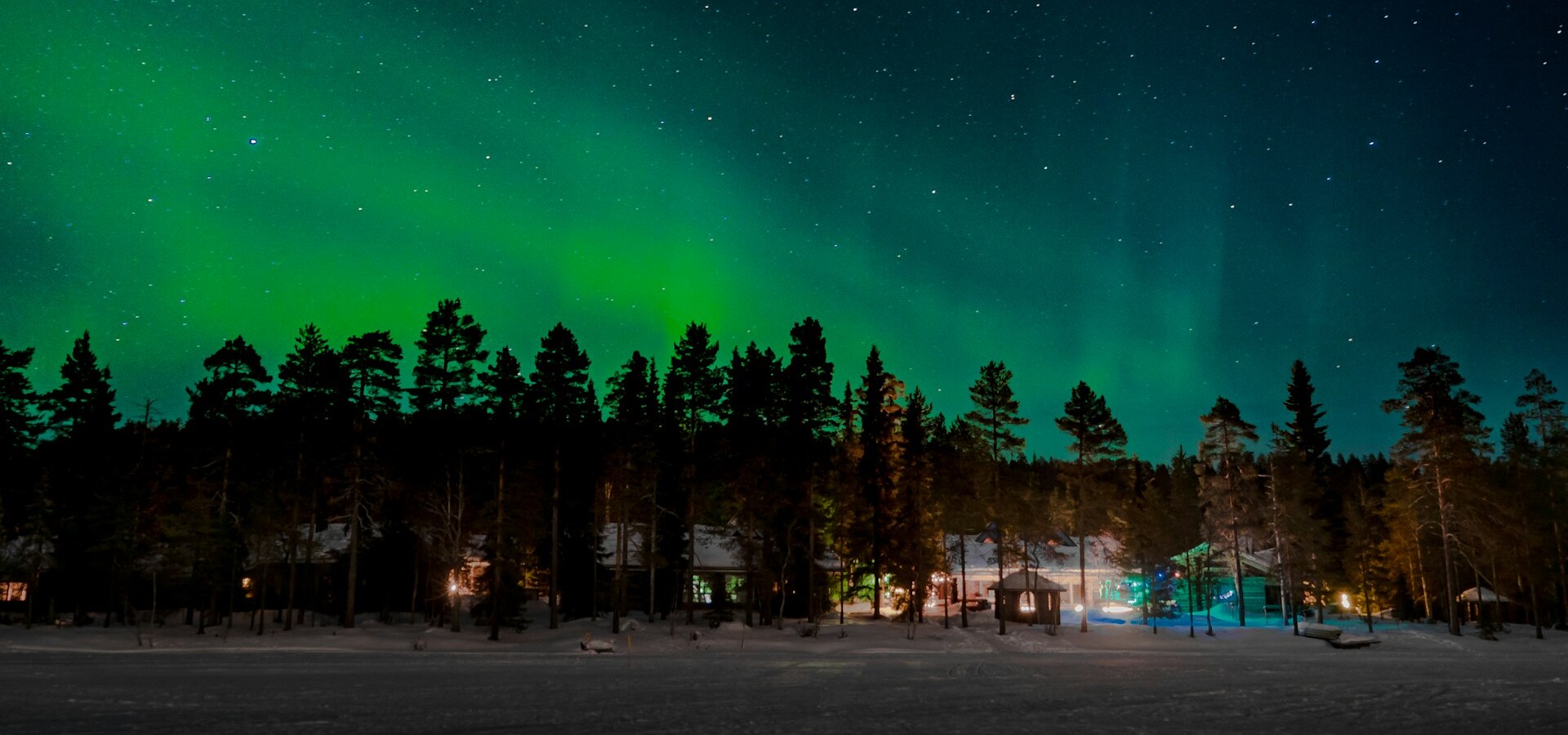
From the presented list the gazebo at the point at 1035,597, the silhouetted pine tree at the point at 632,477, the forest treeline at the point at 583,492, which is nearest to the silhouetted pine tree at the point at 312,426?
the forest treeline at the point at 583,492

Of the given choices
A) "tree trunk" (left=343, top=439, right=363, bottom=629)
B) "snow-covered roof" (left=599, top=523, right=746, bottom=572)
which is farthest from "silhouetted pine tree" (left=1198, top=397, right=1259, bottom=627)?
"tree trunk" (left=343, top=439, right=363, bottom=629)

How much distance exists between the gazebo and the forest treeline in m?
3.11

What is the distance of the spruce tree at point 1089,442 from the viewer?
2219 inches

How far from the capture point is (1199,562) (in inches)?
2261

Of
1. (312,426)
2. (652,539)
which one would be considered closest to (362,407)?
(312,426)

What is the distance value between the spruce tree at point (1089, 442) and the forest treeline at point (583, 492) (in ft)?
0.53

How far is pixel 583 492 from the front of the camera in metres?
52.2

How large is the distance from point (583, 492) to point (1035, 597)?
2966cm

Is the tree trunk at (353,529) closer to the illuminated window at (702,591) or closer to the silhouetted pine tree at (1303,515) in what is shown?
the illuminated window at (702,591)

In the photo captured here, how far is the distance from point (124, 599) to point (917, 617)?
41537 millimetres

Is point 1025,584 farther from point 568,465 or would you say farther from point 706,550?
point 568,465

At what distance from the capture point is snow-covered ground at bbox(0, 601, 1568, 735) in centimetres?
1862

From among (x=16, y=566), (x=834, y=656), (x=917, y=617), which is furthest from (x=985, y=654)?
(x=16, y=566)

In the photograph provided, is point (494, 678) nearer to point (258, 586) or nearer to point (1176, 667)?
point (1176, 667)
